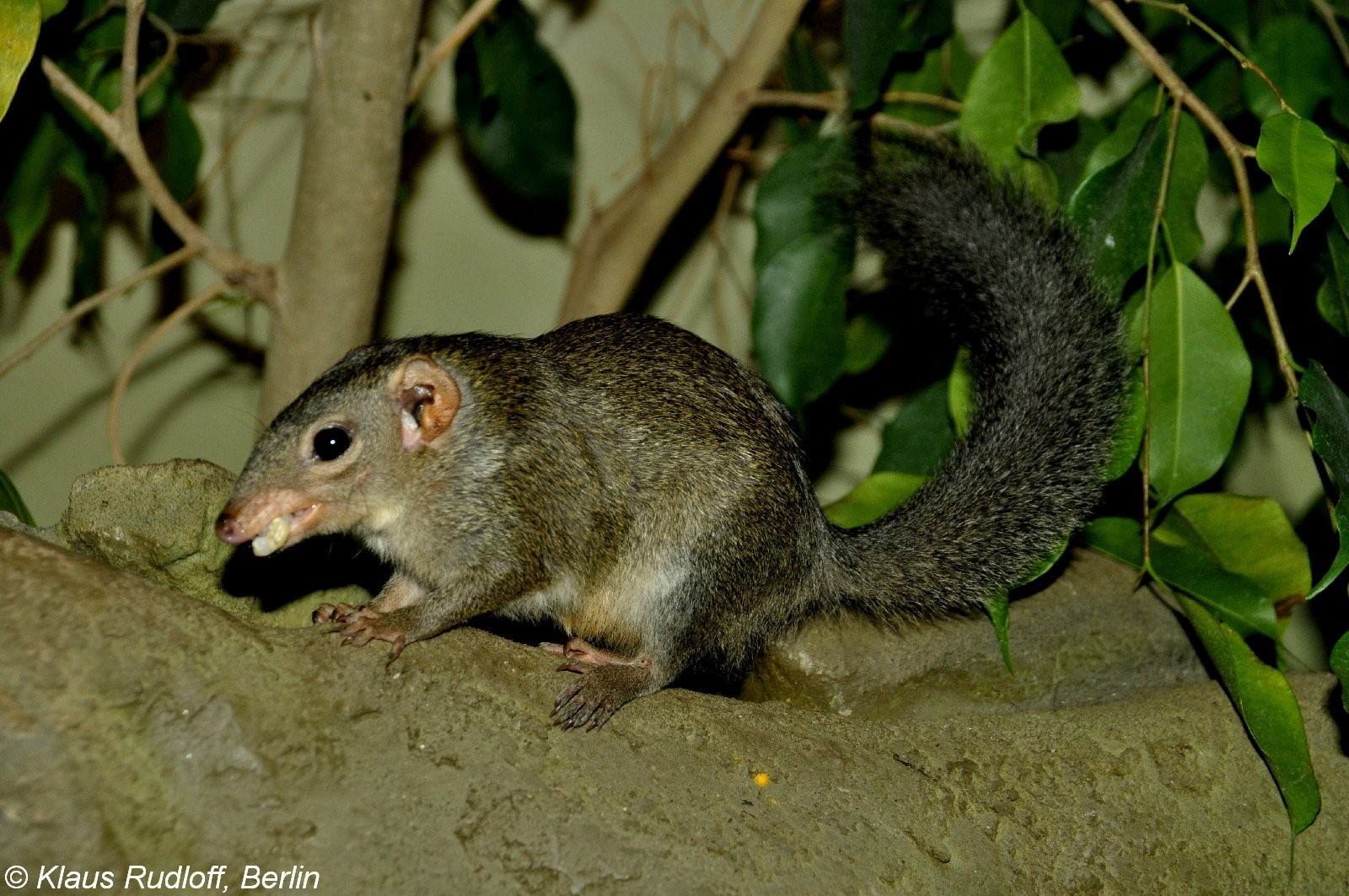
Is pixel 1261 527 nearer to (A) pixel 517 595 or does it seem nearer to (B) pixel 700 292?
(A) pixel 517 595

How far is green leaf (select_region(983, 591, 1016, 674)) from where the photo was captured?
2.81 m

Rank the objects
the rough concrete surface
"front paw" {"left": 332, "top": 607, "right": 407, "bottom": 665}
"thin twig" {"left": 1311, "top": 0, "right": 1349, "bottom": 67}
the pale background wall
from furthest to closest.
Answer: the pale background wall, "thin twig" {"left": 1311, "top": 0, "right": 1349, "bottom": 67}, "front paw" {"left": 332, "top": 607, "right": 407, "bottom": 665}, the rough concrete surface

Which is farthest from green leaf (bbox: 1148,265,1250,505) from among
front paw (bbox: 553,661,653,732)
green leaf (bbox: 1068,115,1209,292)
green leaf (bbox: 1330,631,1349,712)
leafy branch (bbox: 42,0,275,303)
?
leafy branch (bbox: 42,0,275,303)

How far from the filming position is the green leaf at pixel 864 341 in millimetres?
3895

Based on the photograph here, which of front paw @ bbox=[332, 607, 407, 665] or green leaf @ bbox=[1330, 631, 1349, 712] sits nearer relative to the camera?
front paw @ bbox=[332, 607, 407, 665]

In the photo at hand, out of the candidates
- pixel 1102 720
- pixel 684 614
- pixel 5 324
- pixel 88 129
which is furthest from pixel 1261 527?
pixel 5 324

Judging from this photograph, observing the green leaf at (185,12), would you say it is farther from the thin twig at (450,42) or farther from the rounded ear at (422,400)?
the rounded ear at (422,400)

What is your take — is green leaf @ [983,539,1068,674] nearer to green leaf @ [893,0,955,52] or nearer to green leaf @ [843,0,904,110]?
green leaf @ [843,0,904,110]

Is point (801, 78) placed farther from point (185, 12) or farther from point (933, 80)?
point (185, 12)

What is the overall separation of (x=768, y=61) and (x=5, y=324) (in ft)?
8.99

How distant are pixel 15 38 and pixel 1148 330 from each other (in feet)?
8.09

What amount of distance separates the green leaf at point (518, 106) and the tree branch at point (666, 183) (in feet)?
0.68

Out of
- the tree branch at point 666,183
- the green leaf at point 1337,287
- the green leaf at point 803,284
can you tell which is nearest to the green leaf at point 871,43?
the green leaf at point 803,284

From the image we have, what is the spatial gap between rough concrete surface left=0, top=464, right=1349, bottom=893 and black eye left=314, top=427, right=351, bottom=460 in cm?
35
